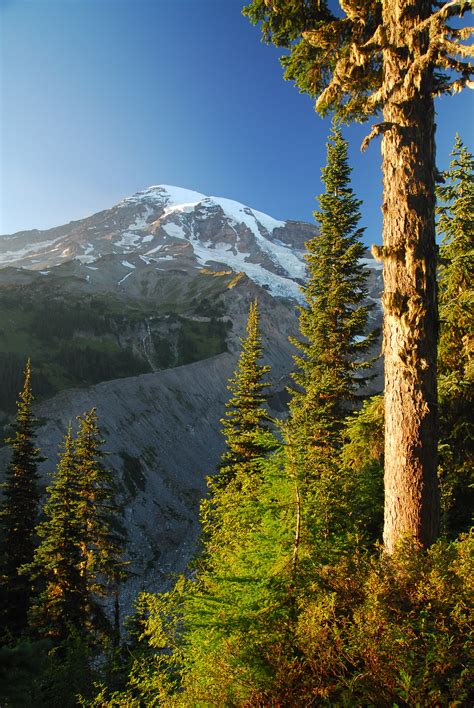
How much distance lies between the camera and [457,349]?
10.3m

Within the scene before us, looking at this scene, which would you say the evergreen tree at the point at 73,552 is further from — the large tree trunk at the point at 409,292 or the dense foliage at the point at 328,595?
the large tree trunk at the point at 409,292

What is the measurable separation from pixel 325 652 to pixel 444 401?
7.39 m

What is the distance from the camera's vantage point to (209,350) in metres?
111

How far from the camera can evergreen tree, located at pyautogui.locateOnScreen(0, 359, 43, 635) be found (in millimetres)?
19375

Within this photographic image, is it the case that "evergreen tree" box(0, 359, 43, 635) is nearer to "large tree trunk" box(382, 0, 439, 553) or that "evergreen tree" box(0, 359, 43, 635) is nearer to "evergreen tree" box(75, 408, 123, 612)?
"evergreen tree" box(75, 408, 123, 612)

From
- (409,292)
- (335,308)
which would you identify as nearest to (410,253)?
(409,292)

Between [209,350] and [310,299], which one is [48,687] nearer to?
[310,299]

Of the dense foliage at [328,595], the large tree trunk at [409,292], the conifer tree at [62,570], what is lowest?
the conifer tree at [62,570]

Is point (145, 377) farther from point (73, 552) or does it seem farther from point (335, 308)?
point (335, 308)

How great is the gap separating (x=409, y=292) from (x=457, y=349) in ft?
20.5

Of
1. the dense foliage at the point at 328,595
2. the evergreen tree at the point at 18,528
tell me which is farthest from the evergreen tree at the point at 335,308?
the evergreen tree at the point at 18,528

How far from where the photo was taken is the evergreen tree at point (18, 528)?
1938 cm

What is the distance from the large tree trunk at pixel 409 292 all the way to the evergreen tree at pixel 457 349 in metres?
2.68

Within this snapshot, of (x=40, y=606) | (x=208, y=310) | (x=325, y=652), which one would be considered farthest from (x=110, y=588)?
(x=208, y=310)
